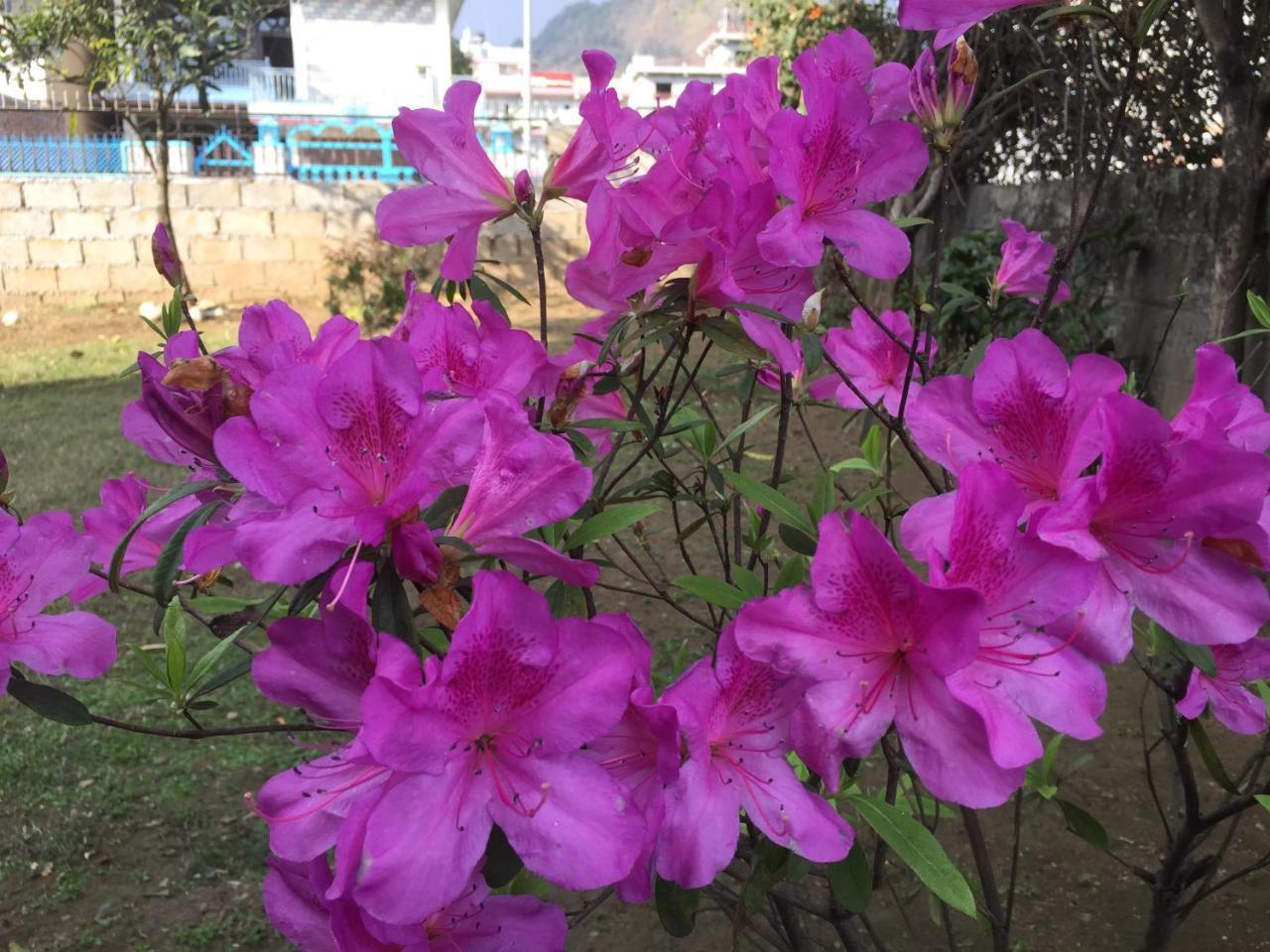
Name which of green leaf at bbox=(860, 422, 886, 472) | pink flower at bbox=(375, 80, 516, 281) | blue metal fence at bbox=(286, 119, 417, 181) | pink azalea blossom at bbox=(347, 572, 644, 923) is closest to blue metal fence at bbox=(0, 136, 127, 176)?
blue metal fence at bbox=(286, 119, 417, 181)

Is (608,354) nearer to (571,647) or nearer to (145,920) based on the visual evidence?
(571,647)

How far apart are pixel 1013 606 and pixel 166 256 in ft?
2.79

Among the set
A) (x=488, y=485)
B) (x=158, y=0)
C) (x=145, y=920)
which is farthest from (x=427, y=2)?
(x=488, y=485)

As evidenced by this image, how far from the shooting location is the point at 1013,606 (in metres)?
0.63

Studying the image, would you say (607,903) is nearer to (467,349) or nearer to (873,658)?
(467,349)

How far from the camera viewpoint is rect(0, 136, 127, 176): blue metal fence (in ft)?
35.1

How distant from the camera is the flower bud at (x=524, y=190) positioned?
0.95 metres

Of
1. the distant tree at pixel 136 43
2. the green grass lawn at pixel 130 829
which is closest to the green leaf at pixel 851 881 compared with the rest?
the green grass lawn at pixel 130 829

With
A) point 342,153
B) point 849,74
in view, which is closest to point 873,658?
point 849,74

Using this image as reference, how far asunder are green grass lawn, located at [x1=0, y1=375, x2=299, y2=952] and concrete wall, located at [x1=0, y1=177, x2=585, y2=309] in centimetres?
715

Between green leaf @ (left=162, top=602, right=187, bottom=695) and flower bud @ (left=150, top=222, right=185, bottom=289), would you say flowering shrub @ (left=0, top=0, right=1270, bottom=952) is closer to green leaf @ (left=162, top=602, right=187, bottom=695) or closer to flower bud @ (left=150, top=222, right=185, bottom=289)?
green leaf @ (left=162, top=602, right=187, bottom=695)

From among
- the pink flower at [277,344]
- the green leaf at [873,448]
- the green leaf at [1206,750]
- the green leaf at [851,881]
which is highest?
the pink flower at [277,344]

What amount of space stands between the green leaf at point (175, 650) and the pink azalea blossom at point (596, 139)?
0.51 m

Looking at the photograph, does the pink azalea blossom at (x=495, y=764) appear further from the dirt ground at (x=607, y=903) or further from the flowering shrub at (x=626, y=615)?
the dirt ground at (x=607, y=903)
